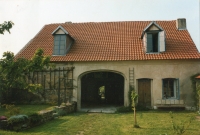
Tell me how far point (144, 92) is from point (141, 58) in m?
2.64

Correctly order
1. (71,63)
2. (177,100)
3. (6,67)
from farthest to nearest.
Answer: (71,63) < (177,100) < (6,67)

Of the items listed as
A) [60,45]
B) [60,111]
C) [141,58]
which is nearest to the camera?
[60,111]

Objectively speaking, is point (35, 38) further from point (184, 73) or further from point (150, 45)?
point (184, 73)

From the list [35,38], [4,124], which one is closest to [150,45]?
[35,38]

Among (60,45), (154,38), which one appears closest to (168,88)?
(154,38)

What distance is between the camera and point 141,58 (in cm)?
1680

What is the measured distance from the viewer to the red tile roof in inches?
676

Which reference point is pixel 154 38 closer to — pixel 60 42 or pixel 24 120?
pixel 60 42

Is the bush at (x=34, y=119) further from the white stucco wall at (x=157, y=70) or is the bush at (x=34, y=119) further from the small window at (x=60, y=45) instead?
the small window at (x=60, y=45)

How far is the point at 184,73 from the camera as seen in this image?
1661cm

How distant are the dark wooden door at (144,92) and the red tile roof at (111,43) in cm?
188

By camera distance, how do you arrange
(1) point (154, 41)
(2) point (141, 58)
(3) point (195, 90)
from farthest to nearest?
(1) point (154, 41), (2) point (141, 58), (3) point (195, 90)

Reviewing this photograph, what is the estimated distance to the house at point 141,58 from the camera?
16625 millimetres

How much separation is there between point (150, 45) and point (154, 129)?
31.0 ft
